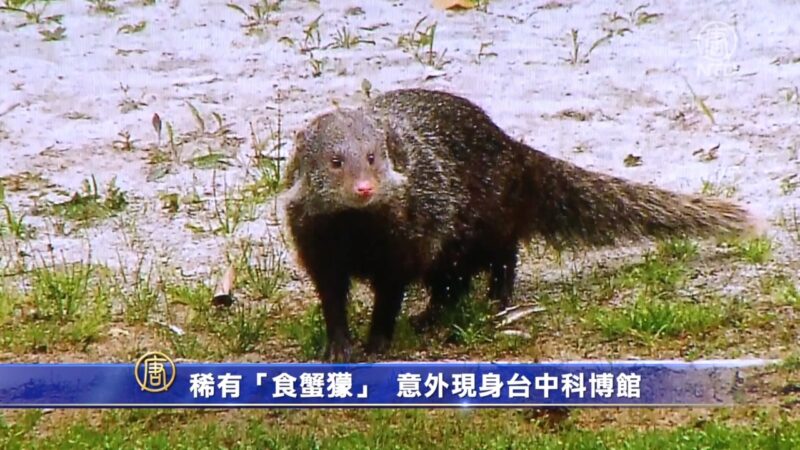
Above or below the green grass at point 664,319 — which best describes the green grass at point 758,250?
above

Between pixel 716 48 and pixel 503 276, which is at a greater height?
pixel 716 48

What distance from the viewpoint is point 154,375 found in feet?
9.95

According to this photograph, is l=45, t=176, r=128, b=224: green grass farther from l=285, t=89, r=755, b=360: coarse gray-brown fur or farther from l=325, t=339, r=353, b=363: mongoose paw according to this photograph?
l=325, t=339, r=353, b=363: mongoose paw

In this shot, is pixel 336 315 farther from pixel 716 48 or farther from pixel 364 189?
pixel 716 48

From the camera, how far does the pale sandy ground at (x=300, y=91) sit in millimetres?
3152

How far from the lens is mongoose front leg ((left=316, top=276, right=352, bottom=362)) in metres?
3.09

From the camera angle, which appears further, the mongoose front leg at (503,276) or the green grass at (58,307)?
the mongoose front leg at (503,276)

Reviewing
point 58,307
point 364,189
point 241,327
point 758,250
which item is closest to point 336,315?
point 241,327

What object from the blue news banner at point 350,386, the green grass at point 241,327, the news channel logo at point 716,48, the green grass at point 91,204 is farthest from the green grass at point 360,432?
the news channel logo at point 716,48

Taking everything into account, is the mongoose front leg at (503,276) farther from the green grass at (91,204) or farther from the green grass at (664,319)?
the green grass at (91,204)

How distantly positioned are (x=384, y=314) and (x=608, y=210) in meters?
0.57

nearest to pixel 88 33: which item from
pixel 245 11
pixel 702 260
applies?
pixel 245 11

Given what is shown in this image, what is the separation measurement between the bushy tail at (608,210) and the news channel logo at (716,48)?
0.90ft

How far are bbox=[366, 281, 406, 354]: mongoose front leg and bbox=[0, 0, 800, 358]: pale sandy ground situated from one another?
0.91 feet
